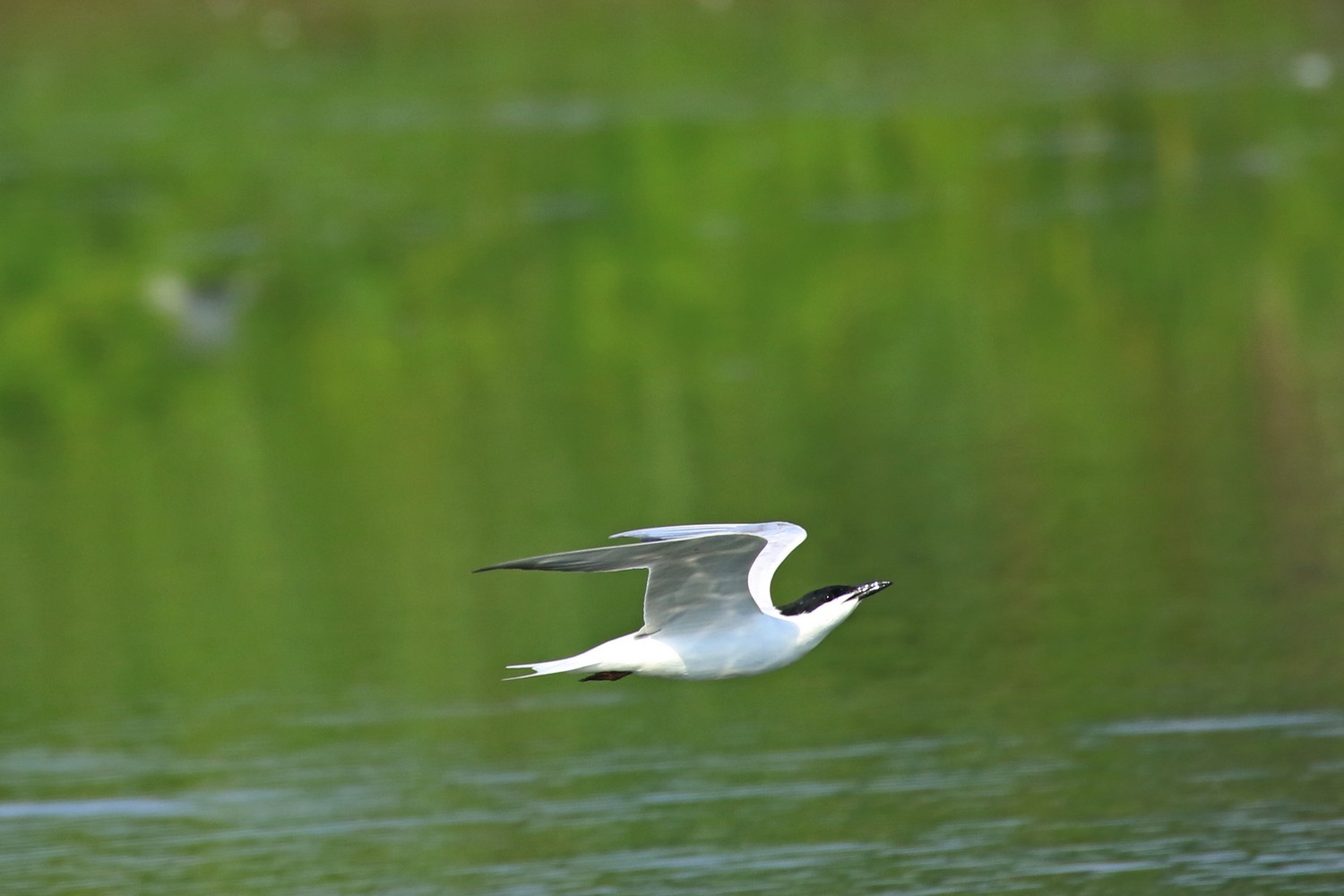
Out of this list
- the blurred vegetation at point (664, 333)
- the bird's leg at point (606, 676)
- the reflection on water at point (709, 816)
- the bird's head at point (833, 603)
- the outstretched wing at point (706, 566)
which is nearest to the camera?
the outstretched wing at point (706, 566)

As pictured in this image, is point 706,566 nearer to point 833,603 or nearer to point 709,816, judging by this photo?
point 833,603

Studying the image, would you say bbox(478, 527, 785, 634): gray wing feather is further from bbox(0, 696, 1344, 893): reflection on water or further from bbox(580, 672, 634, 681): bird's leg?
bbox(0, 696, 1344, 893): reflection on water

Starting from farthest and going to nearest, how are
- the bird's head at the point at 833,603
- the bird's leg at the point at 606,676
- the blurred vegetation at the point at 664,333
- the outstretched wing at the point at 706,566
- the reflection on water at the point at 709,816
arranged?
1. the blurred vegetation at the point at 664,333
2. the reflection on water at the point at 709,816
3. the bird's head at the point at 833,603
4. the bird's leg at the point at 606,676
5. the outstretched wing at the point at 706,566

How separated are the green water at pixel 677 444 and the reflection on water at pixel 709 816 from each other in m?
0.03

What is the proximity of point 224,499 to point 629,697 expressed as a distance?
5.30m

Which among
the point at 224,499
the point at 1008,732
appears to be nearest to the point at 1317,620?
the point at 1008,732

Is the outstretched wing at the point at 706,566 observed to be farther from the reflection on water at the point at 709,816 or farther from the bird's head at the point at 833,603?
the reflection on water at the point at 709,816

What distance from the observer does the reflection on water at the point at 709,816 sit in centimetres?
1002

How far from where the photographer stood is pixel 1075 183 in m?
25.7

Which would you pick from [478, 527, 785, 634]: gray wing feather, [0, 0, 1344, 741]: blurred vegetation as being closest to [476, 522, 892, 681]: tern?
[478, 527, 785, 634]: gray wing feather

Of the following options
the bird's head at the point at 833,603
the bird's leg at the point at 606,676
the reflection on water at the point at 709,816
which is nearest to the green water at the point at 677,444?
the reflection on water at the point at 709,816

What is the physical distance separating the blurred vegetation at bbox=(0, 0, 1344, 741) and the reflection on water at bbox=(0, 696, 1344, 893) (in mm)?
813

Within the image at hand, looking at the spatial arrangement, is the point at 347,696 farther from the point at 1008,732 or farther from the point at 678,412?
the point at 678,412

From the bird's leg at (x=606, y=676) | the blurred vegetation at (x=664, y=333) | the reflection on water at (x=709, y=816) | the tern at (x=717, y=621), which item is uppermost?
the blurred vegetation at (x=664, y=333)
